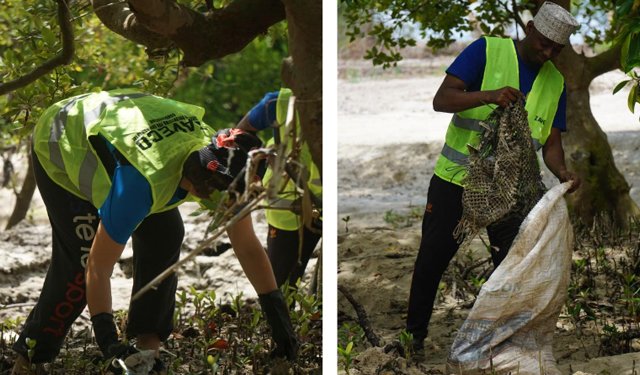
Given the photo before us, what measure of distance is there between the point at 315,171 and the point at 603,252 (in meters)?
2.60

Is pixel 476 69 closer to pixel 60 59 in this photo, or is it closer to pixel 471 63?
pixel 471 63

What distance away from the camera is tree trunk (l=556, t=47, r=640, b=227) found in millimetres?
6273

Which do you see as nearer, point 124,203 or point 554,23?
point 124,203

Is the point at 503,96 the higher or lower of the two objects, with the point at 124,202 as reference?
higher

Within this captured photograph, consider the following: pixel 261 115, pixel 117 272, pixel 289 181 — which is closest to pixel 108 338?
pixel 289 181

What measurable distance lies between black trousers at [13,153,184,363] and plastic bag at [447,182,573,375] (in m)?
1.16

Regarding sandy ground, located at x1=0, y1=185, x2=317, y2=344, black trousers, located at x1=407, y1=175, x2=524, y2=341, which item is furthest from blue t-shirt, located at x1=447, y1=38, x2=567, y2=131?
sandy ground, located at x1=0, y1=185, x2=317, y2=344

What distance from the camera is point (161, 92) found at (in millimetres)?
4590

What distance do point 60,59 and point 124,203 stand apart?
1088mm

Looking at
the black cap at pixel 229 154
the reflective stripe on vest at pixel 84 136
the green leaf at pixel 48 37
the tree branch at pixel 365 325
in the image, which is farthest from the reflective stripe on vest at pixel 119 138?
the tree branch at pixel 365 325

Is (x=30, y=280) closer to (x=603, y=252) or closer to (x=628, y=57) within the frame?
(x=603, y=252)

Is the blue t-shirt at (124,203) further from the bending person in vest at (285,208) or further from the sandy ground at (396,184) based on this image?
the sandy ground at (396,184)

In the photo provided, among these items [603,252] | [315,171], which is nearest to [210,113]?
[603,252]

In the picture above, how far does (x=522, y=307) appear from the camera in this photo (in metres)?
3.63
